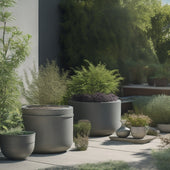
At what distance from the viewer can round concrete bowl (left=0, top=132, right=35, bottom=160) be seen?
6.63 meters

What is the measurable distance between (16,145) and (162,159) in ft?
7.91

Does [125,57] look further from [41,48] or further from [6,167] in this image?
[6,167]

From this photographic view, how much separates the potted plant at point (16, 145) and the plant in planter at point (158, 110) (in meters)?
4.96

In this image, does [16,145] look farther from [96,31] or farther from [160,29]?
[160,29]

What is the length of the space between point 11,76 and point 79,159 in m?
1.83

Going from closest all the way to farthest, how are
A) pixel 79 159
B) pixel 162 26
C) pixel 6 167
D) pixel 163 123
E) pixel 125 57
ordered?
pixel 6 167, pixel 79 159, pixel 163 123, pixel 125 57, pixel 162 26

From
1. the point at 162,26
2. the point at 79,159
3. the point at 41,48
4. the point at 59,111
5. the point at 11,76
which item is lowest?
the point at 79,159

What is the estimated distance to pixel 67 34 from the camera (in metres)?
15.4

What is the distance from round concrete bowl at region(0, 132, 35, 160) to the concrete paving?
0.38ft

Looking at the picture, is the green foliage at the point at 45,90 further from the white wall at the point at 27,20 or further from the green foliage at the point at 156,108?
the green foliage at the point at 156,108

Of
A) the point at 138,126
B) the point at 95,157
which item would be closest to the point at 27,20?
the point at 138,126

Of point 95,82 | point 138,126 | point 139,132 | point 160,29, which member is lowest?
point 139,132

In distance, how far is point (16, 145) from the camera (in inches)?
A: 261

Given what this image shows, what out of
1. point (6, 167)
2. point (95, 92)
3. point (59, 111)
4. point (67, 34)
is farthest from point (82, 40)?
point (6, 167)
